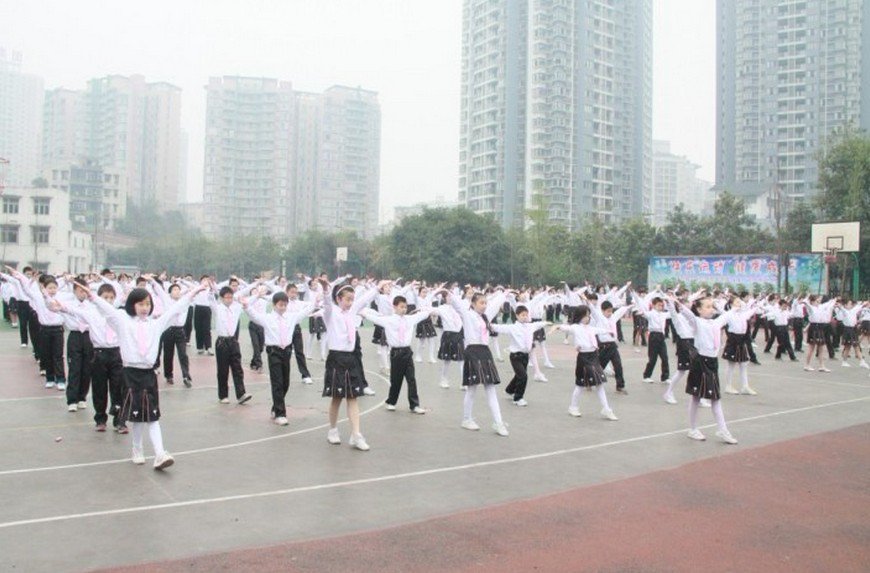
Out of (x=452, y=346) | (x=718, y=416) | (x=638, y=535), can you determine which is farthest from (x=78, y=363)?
(x=718, y=416)

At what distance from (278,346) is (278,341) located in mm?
70

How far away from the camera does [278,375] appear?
30.7 ft

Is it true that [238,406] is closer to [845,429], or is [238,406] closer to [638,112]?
[845,429]

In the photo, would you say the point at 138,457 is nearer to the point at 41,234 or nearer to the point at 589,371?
the point at 589,371

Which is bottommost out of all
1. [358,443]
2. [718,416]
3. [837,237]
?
[358,443]

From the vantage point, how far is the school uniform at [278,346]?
9.30 meters

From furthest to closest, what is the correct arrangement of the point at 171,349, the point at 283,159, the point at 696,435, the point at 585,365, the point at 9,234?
the point at 283,159 → the point at 9,234 → the point at 171,349 → the point at 585,365 → the point at 696,435

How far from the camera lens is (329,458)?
750 cm

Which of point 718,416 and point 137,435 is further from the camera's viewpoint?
point 718,416

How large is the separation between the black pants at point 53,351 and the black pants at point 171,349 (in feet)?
5.23

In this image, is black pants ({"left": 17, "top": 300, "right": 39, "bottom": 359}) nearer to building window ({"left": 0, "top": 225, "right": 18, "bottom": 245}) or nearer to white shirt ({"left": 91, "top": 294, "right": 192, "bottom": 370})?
white shirt ({"left": 91, "top": 294, "right": 192, "bottom": 370})

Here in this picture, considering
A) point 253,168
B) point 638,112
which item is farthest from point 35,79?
point 638,112

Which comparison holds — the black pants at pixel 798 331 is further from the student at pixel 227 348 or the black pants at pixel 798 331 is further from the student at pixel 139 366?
the student at pixel 139 366

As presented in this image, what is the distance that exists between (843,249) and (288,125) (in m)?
82.6
